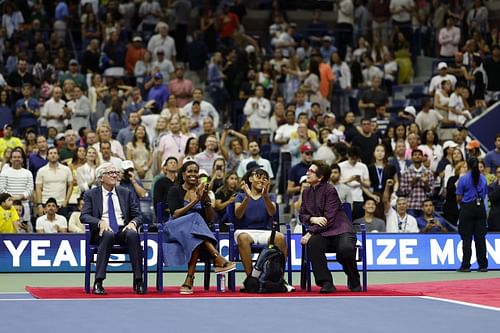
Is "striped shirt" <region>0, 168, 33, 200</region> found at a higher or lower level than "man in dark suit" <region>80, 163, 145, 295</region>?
higher

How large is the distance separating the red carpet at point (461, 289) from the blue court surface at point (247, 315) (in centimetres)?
53

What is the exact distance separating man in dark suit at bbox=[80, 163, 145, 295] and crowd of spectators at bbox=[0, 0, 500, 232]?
10.2ft

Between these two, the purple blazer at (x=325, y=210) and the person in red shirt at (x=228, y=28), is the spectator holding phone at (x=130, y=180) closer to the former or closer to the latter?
the purple blazer at (x=325, y=210)

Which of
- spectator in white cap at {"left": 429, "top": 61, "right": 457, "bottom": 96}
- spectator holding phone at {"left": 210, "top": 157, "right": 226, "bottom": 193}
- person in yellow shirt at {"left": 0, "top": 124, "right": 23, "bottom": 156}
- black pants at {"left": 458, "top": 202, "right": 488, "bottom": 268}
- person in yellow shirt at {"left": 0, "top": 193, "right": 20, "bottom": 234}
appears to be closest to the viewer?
black pants at {"left": 458, "top": 202, "right": 488, "bottom": 268}

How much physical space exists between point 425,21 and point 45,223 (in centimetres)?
1440

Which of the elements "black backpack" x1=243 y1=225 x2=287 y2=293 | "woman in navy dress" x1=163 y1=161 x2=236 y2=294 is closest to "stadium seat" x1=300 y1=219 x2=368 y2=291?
"black backpack" x1=243 y1=225 x2=287 y2=293

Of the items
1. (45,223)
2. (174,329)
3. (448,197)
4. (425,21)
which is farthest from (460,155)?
(174,329)

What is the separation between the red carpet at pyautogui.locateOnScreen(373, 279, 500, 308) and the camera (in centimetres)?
1472

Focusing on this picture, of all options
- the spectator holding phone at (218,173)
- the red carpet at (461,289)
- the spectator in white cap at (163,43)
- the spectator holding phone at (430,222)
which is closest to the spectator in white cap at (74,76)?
the spectator in white cap at (163,43)

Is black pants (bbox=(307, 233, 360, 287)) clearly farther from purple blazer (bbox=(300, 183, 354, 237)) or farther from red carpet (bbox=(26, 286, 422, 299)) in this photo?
red carpet (bbox=(26, 286, 422, 299))

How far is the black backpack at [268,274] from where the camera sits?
15602 millimetres

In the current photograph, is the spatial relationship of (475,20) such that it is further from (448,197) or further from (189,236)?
(189,236)

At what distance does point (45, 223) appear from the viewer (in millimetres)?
20750

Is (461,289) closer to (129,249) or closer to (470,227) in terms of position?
(470,227)
